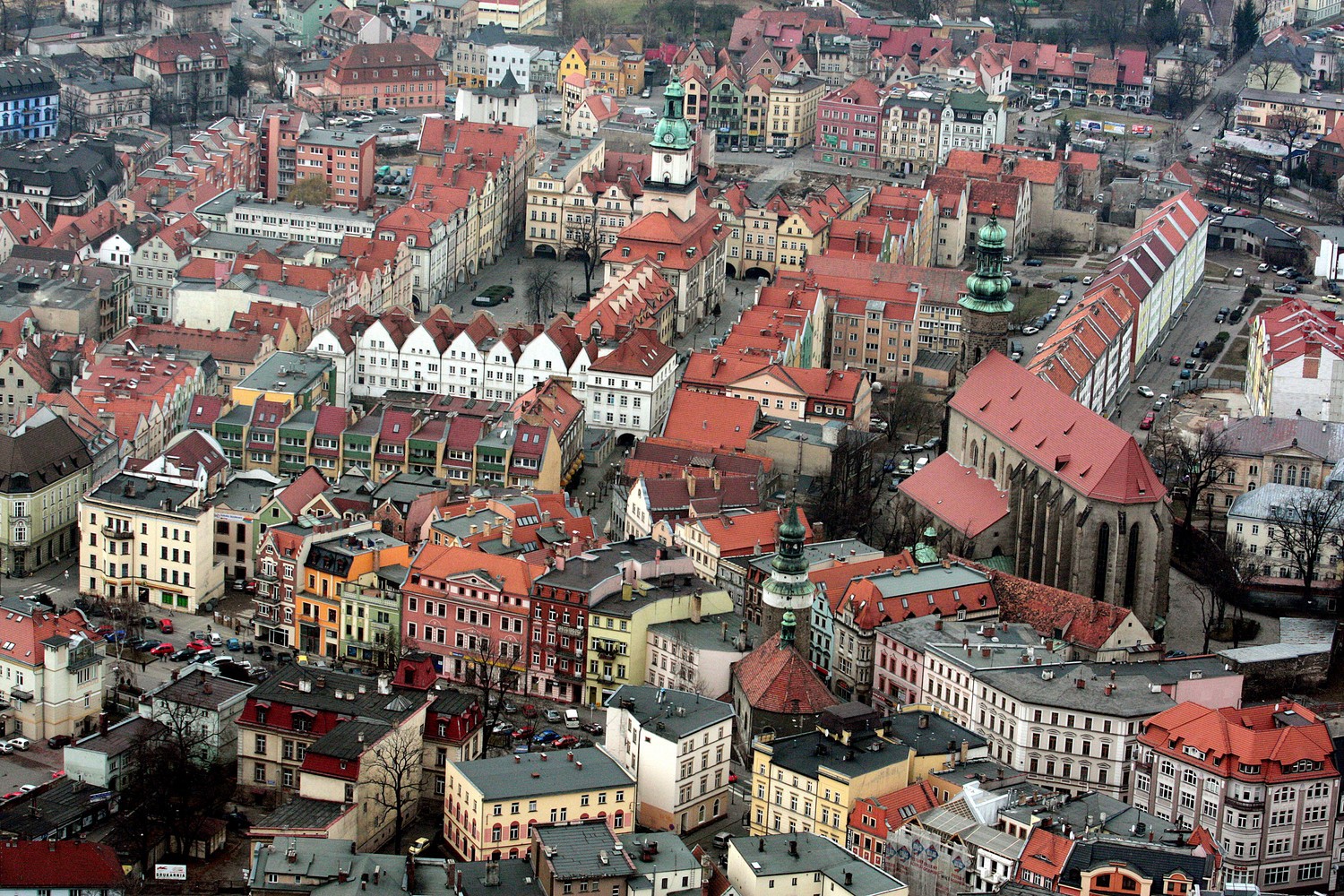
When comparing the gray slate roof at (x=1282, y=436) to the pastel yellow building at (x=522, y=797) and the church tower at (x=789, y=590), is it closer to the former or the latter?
the church tower at (x=789, y=590)

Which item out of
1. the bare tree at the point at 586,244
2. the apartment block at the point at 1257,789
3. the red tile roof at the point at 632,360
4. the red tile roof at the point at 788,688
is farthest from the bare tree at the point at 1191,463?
the bare tree at the point at 586,244

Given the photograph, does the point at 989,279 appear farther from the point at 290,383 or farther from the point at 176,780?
the point at 176,780

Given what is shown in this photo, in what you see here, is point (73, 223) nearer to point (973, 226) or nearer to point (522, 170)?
point (522, 170)

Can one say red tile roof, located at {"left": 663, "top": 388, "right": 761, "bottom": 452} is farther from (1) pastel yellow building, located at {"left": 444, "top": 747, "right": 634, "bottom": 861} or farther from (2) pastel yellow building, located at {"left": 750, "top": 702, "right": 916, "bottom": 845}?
(1) pastel yellow building, located at {"left": 444, "top": 747, "right": 634, "bottom": 861}

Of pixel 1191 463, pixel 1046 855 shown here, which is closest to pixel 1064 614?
pixel 1191 463

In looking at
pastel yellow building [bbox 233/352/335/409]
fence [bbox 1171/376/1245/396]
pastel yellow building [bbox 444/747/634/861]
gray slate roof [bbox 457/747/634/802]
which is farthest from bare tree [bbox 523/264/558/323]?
pastel yellow building [bbox 444/747/634/861]

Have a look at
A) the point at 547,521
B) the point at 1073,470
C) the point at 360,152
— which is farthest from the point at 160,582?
the point at 360,152
